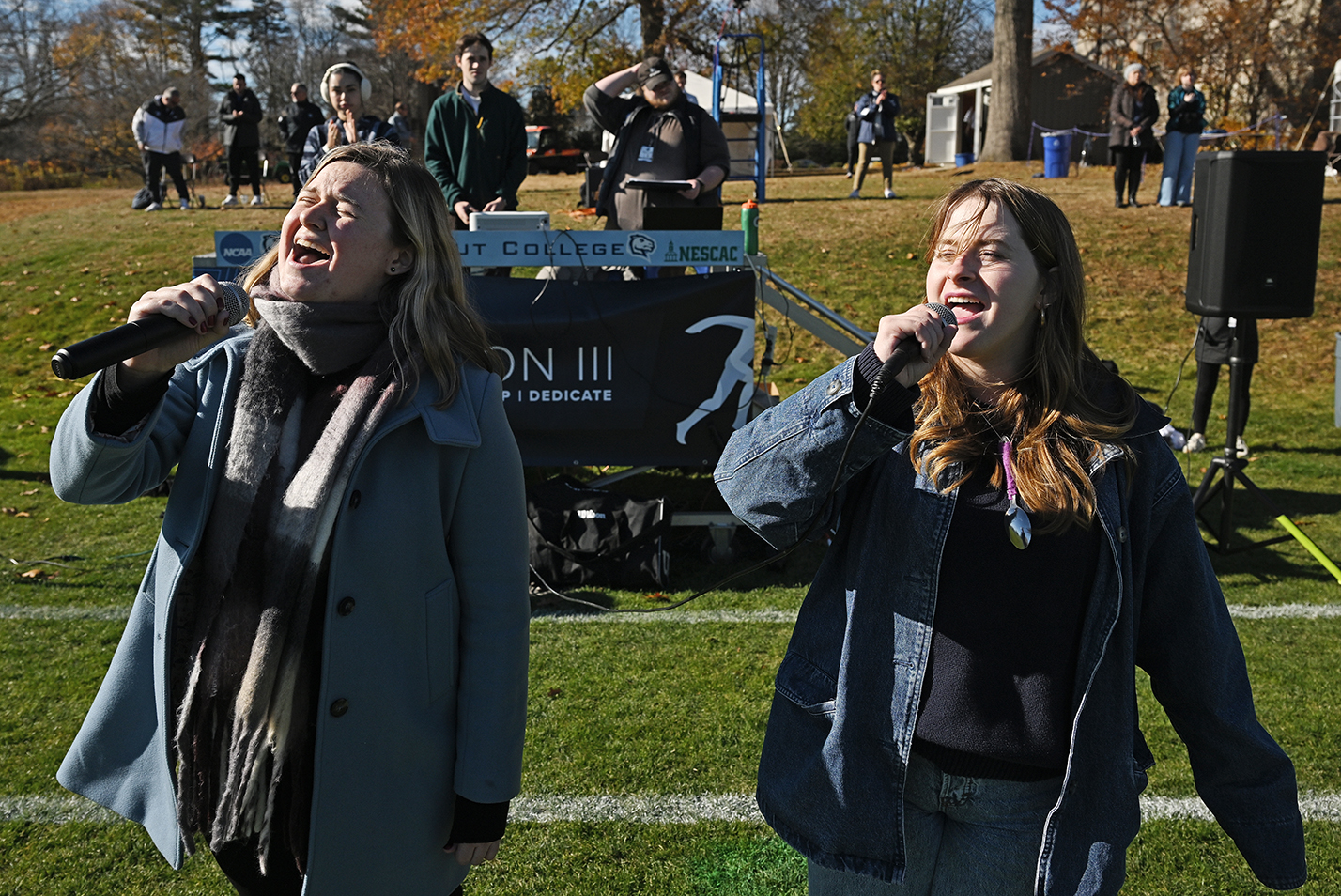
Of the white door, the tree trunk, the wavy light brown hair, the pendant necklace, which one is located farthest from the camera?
the white door

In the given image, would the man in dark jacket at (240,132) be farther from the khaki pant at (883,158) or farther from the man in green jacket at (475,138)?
the man in green jacket at (475,138)

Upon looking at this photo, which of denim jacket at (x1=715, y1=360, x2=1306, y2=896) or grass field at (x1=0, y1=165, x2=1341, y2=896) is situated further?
grass field at (x1=0, y1=165, x2=1341, y2=896)

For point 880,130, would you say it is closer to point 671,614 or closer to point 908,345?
point 671,614

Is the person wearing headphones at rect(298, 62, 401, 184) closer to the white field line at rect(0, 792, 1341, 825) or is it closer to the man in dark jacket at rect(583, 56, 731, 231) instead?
the man in dark jacket at rect(583, 56, 731, 231)

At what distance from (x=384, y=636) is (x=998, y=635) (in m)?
1.13

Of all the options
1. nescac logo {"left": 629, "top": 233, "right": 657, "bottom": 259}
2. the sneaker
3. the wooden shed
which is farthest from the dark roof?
nescac logo {"left": 629, "top": 233, "right": 657, "bottom": 259}

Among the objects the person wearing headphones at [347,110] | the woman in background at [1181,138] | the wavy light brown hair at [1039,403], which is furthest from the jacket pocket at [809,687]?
the woman in background at [1181,138]

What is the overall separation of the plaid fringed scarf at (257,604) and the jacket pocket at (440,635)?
0.72 feet

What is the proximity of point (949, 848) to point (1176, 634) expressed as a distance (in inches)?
23.1

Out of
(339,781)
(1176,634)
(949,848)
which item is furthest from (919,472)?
(339,781)

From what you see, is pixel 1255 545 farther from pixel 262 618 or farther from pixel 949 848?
pixel 262 618

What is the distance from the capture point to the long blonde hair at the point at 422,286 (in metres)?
2.04

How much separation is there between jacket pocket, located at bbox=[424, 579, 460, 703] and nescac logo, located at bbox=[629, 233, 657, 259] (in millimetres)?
4268

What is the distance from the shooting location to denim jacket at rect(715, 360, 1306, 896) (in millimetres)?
1903
